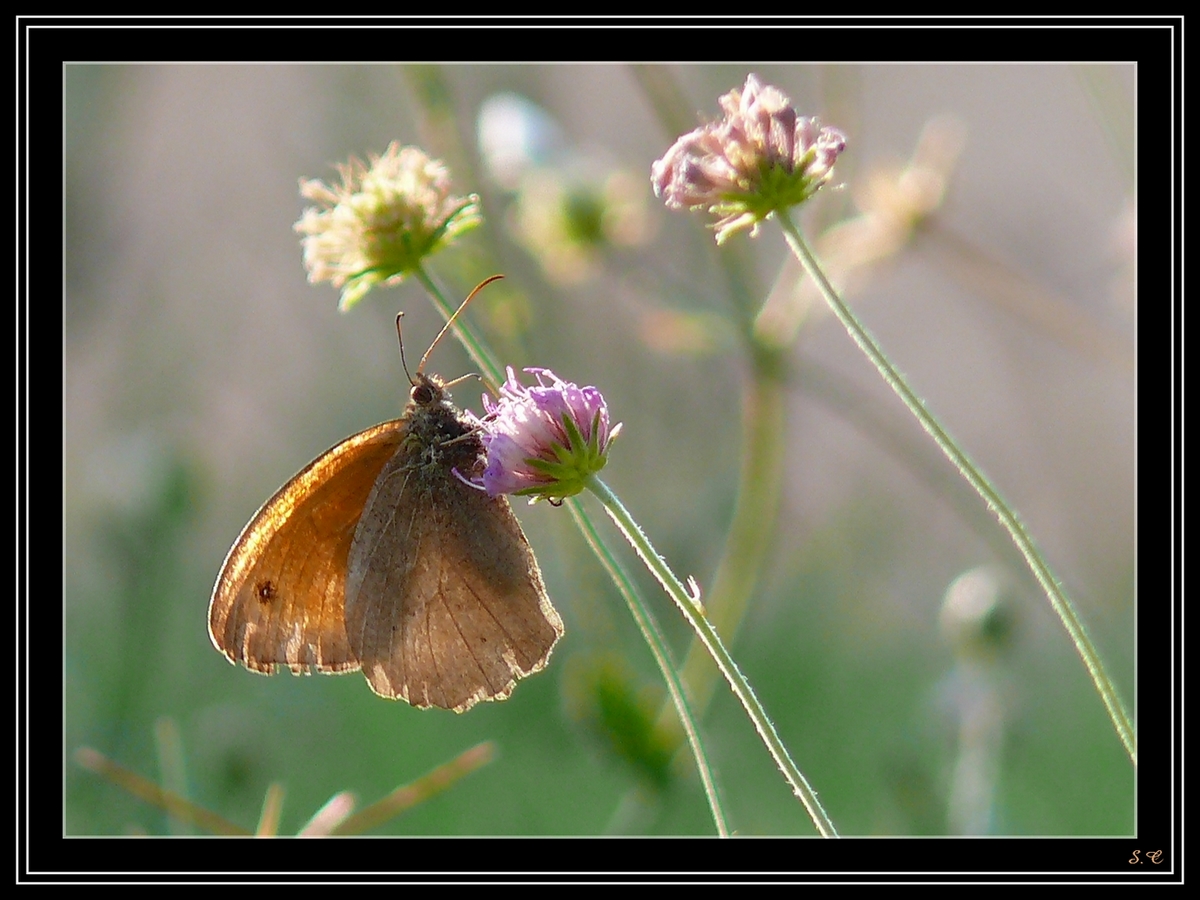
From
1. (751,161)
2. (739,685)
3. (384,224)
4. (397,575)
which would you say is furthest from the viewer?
(397,575)

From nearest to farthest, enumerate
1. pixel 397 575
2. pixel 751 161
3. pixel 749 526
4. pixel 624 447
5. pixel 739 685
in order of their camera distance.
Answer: pixel 739 685 < pixel 751 161 < pixel 397 575 < pixel 749 526 < pixel 624 447

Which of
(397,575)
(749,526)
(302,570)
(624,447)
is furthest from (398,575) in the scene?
(624,447)


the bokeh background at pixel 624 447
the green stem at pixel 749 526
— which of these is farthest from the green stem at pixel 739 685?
the green stem at pixel 749 526

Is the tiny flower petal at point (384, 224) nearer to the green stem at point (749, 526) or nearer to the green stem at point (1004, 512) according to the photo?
the green stem at point (1004, 512)

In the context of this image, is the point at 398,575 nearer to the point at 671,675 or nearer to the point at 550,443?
the point at 550,443

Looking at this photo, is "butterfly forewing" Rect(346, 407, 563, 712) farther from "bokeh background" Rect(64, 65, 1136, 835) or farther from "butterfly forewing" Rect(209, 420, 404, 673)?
"bokeh background" Rect(64, 65, 1136, 835)

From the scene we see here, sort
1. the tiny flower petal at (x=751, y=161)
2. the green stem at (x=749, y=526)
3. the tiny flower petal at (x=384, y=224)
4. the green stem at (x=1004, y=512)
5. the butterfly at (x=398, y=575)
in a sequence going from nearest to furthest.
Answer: the green stem at (x=1004, y=512)
the tiny flower petal at (x=751, y=161)
the tiny flower petal at (x=384, y=224)
the butterfly at (x=398, y=575)
the green stem at (x=749, y=526)

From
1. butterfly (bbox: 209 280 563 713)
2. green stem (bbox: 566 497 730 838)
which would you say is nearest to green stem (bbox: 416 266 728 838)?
green stem (bbox: 566 497 730 838)
